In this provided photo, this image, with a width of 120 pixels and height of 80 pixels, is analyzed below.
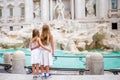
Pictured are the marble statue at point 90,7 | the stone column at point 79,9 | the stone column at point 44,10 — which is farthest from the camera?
the stone column at point 44,10

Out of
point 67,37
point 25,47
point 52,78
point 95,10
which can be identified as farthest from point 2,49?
point 52,78

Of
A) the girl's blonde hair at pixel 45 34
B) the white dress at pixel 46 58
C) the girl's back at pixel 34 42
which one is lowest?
the white dress at pixel 46 58

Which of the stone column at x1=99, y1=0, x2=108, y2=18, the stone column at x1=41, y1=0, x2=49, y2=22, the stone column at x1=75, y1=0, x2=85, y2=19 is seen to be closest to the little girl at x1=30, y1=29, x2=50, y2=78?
the stone column at x1=99, y1=0, x2=108, y2=18

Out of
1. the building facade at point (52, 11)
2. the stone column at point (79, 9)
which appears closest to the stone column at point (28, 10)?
the building facade at point (52, 11)

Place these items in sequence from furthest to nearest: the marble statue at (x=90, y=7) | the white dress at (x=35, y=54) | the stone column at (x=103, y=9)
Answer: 1. the marble statue at (x=90, y=7)
2. the stone column at (x=103, y=9)
3. the white dress at (x=35, y=54)

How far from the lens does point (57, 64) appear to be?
1352 centimetres

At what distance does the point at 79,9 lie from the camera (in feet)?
109

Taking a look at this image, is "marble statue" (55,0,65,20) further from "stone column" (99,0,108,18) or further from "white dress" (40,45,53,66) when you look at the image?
"white dress" (40,45,53,66)

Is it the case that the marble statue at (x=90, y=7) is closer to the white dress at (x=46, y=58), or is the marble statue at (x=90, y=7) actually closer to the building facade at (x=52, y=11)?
the building facade at (x=52, y=11)

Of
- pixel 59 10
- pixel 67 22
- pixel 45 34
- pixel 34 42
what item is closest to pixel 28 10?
pixel 59 10

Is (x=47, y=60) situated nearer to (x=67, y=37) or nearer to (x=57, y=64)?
(x=57, y=64)

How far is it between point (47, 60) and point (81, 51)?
1648 cm

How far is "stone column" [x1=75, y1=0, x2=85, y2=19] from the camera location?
33344 millimetres

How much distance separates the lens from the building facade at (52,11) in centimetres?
3247
